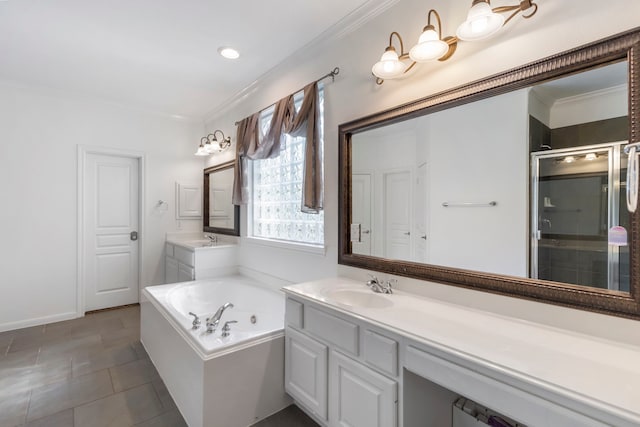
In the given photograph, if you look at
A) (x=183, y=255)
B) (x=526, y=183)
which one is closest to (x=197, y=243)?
(x=183, y=255)

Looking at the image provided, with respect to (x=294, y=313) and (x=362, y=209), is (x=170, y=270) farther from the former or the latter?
(x=362, y=209)

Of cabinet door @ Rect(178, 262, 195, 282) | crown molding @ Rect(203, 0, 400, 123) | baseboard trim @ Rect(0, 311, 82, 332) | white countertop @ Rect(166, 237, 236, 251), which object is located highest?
crown molding @ Rect(203, 0, 400, 123)

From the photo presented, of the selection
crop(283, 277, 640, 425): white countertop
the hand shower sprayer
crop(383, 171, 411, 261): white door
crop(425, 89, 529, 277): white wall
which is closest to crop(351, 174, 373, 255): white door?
crop(383, 171, 411, 261): white door

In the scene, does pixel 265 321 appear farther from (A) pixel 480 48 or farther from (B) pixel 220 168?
(A) pixel 480 48

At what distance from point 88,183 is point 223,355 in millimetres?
3235

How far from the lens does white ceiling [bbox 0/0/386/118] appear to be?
6.50 ft

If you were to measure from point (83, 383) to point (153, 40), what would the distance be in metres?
2.65

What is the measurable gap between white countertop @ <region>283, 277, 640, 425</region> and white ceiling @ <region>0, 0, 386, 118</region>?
73.6 inches

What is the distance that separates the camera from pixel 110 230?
386 centimetres

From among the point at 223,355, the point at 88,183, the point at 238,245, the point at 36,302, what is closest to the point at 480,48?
the point at 223,355

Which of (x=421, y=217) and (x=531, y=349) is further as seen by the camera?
(x=421, y=217)

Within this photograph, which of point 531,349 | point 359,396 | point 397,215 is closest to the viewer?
point 531,349

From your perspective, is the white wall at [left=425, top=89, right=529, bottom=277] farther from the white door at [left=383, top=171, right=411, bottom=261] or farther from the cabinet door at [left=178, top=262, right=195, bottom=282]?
the cabinet door at [left=178, top=262, right=195, bottom=282]

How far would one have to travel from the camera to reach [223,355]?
171 cm
